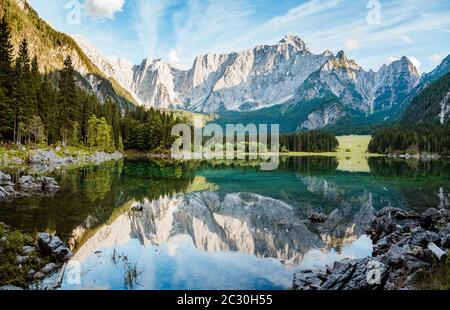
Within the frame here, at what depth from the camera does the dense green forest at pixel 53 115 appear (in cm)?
8131

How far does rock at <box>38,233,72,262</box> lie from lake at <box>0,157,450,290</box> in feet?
2.44

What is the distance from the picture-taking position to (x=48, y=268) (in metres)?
18.2

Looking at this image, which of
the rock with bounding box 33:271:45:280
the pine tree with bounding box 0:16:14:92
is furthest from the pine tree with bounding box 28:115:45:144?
the rock with bounding box 33:271:45:280

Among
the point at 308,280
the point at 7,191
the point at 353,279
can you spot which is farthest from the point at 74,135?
the point at 353,279

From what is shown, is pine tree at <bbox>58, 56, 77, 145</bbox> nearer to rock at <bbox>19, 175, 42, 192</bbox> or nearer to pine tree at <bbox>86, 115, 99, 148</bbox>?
pine tree at <bbox>86, 115, 99, 148</bbox>

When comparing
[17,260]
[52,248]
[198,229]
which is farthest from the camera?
[198,229]

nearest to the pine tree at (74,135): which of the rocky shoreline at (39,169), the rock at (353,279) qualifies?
the rocky shoreline at (39,169)

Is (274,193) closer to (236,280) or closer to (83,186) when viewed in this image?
(83,186)

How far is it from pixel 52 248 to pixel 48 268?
1950mm

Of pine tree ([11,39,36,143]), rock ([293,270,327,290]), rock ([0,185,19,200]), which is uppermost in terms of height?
pine tree ([11,39,36,143])

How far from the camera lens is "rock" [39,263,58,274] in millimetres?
17922

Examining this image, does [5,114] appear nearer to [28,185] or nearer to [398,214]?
[28,185]

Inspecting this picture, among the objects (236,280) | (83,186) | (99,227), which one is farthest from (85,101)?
(236,280)

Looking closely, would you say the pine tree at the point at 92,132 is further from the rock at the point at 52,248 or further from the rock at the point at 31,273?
the rock at the point at 31,273
